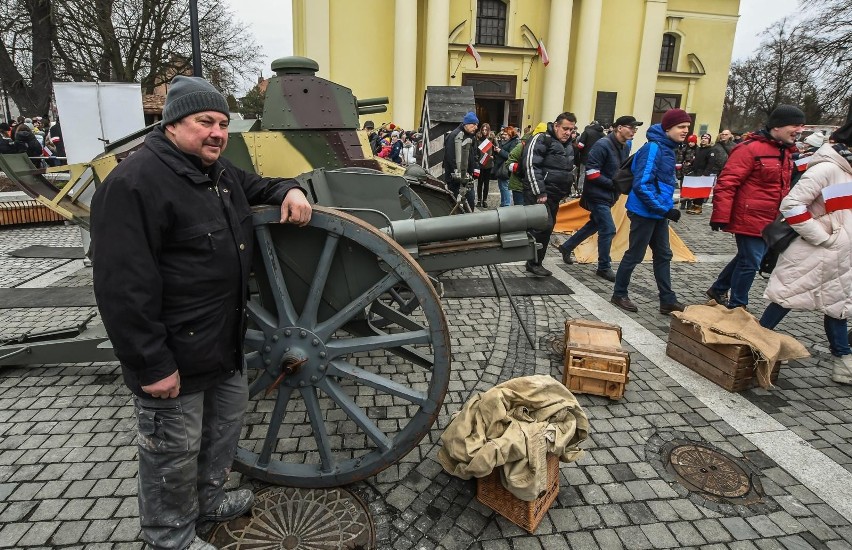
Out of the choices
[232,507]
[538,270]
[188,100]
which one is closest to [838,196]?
[538,270]

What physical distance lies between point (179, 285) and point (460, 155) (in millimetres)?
8726

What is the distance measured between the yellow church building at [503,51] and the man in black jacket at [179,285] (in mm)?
20632

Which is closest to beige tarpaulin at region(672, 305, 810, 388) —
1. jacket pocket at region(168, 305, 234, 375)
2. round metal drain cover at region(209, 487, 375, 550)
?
round metal drain cover at region(209, 487, 375, 550)

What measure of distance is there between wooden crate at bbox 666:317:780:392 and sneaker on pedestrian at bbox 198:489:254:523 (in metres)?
3.49

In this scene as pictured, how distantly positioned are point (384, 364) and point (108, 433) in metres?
1.97

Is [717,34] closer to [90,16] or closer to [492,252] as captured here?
[90,16]

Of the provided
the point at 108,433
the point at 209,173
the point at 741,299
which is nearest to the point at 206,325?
the point at 209,173

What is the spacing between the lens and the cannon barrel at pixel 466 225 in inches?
103

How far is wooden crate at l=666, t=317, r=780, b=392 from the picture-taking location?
3.96 meters

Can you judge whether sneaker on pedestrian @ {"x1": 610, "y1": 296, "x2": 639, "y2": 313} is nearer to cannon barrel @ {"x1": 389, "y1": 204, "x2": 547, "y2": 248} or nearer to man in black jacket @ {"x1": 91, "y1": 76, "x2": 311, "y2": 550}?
cannon barrel @ {"x1": 389, "y1": 204, "x2": 547, "y2": 248}

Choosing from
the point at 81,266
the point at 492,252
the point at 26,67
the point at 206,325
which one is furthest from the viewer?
the point at 26,67

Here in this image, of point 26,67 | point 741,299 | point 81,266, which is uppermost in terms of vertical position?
point 26,67

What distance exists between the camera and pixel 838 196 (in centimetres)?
391

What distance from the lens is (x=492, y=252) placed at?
273 centimetres
